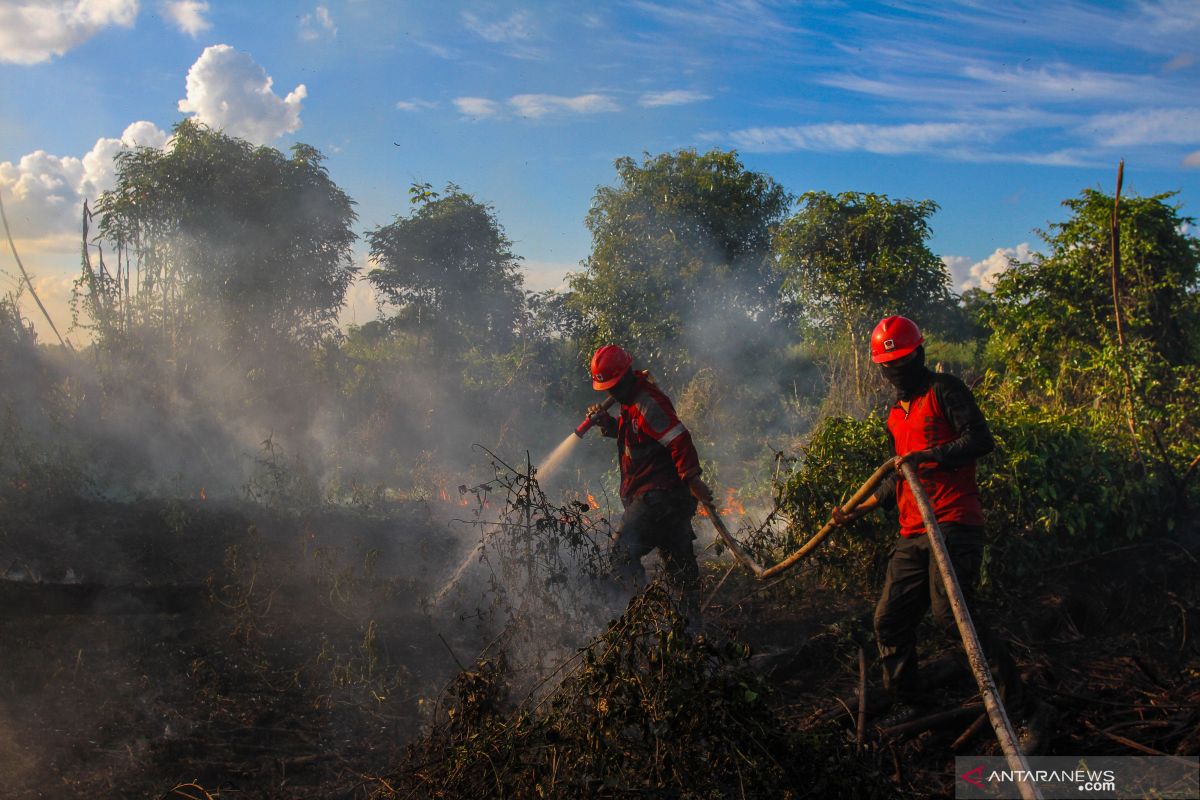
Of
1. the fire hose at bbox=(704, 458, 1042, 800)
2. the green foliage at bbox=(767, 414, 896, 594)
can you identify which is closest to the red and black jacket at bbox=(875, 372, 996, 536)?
the fire hose at bbox=(704, 458, 1042, 800)

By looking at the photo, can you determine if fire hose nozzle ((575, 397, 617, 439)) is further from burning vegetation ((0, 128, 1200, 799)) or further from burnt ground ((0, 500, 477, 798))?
burnt ground ((0, 500, 477, 798))

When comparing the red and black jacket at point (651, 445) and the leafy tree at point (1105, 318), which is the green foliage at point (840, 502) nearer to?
the red and black jacket at point (651, 445)

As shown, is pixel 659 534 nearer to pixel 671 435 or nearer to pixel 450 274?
pixel 671 435

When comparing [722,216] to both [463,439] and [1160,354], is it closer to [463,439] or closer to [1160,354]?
[463,439]

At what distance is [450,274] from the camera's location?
1547cm

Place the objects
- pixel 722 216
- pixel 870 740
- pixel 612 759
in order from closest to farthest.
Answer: pixel 612 759
pixel 870 740
pixel 722 216

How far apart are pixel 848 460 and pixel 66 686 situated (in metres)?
5.44

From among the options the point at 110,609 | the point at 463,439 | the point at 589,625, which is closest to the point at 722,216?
the point at 463,439

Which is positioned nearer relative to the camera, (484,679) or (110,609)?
(484,679)

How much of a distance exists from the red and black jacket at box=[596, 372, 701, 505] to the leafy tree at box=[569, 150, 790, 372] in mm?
8596

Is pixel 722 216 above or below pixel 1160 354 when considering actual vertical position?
above

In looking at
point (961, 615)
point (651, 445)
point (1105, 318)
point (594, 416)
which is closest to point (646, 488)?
point (651, 445)

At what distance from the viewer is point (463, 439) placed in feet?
47.4

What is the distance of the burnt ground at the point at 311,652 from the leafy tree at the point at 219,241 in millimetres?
5406
